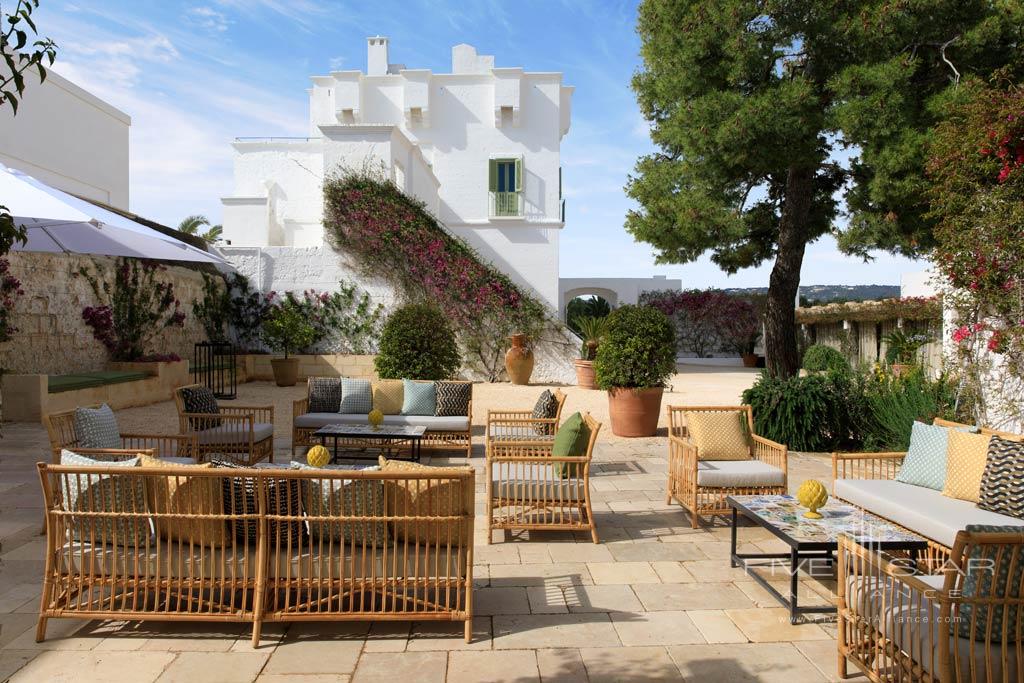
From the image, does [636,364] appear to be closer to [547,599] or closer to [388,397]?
[388,397]

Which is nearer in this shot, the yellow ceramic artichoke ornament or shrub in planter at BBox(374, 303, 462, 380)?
the yellow ceramic artichoke ornament

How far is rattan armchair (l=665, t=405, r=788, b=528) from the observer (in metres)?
4.64

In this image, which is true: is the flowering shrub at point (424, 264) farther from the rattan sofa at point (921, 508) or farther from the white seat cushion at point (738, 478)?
the rattan sofa at point (921, 508)

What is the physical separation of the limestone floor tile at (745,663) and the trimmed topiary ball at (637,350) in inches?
199

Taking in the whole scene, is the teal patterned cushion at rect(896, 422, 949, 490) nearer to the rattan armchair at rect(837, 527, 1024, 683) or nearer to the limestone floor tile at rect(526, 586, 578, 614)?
the rattan armchair at rect(837, 527, 1024, 683)

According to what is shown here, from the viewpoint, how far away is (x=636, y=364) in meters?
7.95

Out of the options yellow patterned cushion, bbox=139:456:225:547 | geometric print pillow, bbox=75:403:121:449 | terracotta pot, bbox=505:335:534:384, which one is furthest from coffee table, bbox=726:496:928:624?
terracotta pot, bbox=505:335:534:384

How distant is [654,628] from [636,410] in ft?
16.7

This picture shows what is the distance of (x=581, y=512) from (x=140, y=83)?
6.36 metres

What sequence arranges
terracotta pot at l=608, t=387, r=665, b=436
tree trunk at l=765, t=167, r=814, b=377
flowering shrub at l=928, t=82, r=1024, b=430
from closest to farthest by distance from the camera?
flowering shrub at l=928, t=82, r=1024, b=430 < terracotta pot at l=608, t=387, r=665, b=436 < tree trunk at l=765, t=167, r=814, b=377

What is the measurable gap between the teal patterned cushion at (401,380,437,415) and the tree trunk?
5488 millimetres

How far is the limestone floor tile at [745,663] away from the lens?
267 centimetres

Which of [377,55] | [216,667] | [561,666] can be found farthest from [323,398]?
[377,55]

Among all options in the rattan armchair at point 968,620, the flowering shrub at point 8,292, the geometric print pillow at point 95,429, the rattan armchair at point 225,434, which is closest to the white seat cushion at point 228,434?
the rattan armchair at point 225,434
